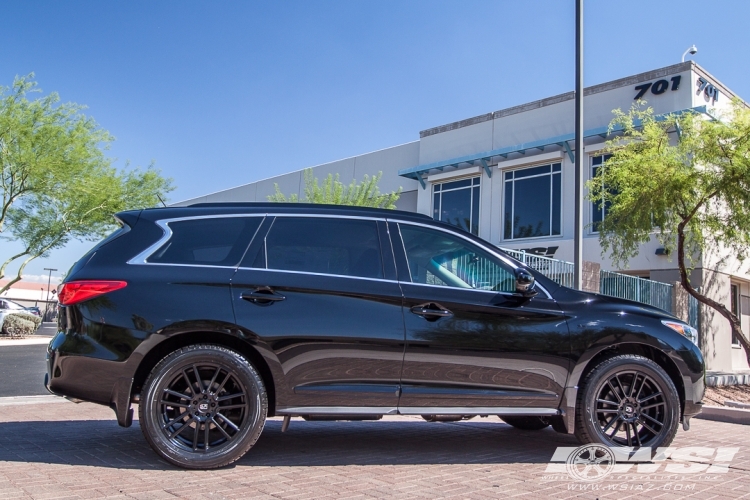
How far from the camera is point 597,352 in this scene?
16.5 feet

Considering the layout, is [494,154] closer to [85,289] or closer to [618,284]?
[618,284]

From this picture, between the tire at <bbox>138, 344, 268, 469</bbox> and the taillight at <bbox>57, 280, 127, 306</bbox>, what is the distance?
60 cm

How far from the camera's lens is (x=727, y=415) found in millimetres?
8461

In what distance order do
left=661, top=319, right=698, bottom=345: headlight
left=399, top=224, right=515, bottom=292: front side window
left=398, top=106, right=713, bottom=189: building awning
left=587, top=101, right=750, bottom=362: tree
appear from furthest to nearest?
left=398, top=106, right=713, bottom=189: building awning → left=587, top=101, right=750, bottom=362: tree → left=661, top=319, right=698, bottom=345: headlight → left=399, top=224, right=515, bottom=292: front side window

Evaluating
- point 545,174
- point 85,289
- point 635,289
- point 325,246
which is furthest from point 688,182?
point 85,289

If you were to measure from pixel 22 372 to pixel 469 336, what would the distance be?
10.2 metres

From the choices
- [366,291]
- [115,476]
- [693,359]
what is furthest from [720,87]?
[115,476]

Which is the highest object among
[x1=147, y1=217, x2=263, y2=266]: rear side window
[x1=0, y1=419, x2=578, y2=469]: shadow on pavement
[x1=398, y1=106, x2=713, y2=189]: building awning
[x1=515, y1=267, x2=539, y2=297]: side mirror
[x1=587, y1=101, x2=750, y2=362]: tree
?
[x1=398, y1=106, x2=713, y2=189]: building awning

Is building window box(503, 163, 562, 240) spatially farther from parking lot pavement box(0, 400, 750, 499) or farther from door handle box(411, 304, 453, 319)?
door handle box(411, 304, 453, 319)

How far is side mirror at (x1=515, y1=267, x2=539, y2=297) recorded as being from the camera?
4.84 m

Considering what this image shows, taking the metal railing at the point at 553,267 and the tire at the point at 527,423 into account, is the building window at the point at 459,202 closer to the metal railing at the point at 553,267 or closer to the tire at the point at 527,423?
the metal railing at the point at 553,267

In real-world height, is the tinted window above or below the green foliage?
above

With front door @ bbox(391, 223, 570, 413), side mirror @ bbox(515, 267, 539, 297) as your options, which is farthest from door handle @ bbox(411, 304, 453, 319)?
side mirror @ bbox(515, 267, 539, 297)

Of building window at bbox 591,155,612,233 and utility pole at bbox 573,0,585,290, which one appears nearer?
utility pole at bbox 573,0,585,290
